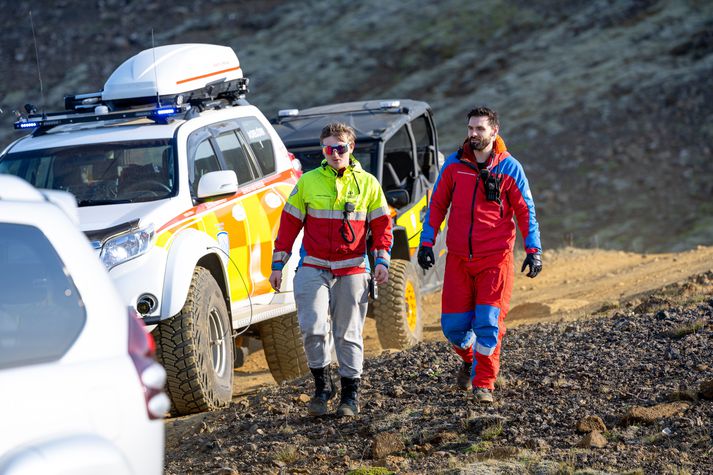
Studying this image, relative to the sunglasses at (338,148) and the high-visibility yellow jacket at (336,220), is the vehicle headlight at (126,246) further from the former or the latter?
the sunglasses at (338,148)

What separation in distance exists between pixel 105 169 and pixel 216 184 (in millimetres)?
897

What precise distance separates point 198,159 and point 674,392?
144 inches

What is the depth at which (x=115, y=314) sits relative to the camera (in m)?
3.77

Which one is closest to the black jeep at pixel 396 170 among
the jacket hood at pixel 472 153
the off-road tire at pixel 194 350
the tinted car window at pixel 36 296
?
the off-road tire at pixel 194 350

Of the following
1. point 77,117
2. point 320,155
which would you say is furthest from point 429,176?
point 77,117

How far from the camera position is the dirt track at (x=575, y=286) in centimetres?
1163

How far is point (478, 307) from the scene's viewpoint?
7.28 m

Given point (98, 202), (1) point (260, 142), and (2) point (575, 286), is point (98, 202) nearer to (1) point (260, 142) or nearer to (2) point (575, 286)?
(1) point (260, 142)

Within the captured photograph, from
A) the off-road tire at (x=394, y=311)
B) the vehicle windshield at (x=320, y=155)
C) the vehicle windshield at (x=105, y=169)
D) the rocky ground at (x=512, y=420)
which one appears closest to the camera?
the rocky ground at (x=512, y=420)

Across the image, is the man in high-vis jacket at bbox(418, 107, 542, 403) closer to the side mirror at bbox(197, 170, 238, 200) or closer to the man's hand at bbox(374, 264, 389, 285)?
the man's hand at bbox(374, 264, 389, 285)

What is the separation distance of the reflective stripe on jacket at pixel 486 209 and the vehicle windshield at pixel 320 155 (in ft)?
11.4

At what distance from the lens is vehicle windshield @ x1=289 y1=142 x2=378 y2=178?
10.8m

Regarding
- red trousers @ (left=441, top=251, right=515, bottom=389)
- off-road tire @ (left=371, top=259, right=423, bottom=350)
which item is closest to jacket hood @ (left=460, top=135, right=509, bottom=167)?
red trousers @ (left=441, top=251, right=515, bottom=389)

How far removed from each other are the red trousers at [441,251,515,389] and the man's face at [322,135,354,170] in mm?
959
